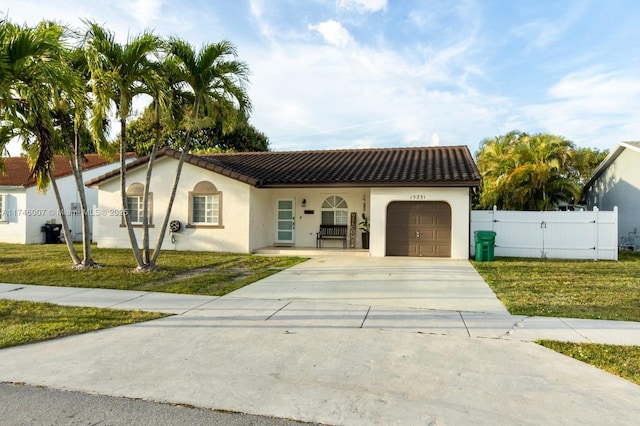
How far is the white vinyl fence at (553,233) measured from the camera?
1457 cm

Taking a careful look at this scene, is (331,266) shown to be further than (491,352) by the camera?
Yes

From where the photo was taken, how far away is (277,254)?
15.6 m

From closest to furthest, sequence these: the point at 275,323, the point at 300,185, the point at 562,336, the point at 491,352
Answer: the point at 491,352
the point at 562,336
the point at 275,323
the point at 300,185

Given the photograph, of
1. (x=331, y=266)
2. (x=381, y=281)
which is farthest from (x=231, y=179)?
(x=381, y=281)

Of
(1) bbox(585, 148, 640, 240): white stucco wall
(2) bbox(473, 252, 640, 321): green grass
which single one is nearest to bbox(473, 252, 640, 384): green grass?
(2) bbox(473, 252, 640, 321): green grass

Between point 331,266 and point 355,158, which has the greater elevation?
point 355,158

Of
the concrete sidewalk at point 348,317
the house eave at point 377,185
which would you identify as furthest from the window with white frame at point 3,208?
the concrete sidewalk at point 348,317

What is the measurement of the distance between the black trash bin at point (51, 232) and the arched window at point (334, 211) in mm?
13372

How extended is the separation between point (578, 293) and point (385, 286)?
3.93 meters

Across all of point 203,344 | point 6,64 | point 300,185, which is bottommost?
point 203,344

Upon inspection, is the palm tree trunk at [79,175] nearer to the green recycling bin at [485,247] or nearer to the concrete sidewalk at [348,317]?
the concrete sidewalk at [348,317]

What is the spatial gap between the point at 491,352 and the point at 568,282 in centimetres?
604

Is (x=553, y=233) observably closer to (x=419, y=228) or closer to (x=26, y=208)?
(x=419, y=228)

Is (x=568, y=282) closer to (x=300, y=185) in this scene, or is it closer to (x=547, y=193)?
(x=300, y=185)
